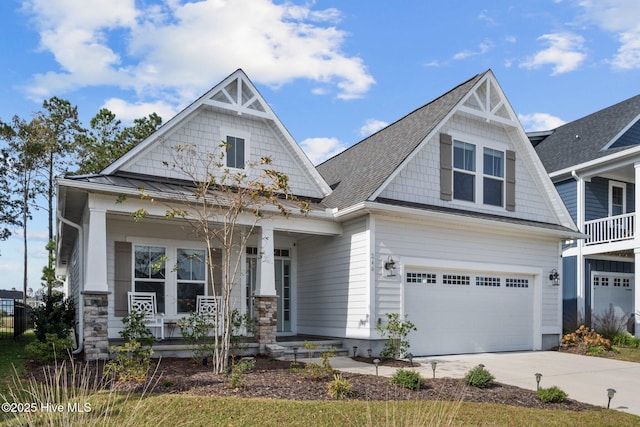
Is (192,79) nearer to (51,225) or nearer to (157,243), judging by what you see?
(157,243)

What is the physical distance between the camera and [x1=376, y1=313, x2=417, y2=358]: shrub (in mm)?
11617

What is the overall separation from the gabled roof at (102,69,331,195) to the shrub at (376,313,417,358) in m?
4.22

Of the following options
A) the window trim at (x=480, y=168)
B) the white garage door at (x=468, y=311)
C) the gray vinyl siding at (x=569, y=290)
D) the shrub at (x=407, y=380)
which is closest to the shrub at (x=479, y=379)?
the shrub at (x=407, y=380)

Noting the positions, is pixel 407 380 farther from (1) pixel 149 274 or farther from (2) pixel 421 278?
(1) pixel 149 274

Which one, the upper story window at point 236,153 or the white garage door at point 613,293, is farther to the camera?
the white garage door at point 613,293

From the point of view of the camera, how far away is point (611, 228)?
17.5 m

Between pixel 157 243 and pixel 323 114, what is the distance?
16.9ft

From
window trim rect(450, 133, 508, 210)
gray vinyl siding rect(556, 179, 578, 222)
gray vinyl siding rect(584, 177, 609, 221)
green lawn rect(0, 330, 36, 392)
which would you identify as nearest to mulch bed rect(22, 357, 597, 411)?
green lawn rect(0, 330, 36, 392)

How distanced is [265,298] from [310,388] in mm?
4432

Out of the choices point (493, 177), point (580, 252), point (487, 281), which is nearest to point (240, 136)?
point (493, 177)

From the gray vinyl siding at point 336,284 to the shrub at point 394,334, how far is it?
0.42m

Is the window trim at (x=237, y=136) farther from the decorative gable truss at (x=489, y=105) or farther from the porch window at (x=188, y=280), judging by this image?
the decorative gable truss at (x=489, y=105)

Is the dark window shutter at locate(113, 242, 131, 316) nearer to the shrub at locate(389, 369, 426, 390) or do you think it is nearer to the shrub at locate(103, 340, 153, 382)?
the shrub at locate(103, 340, 153, 382)

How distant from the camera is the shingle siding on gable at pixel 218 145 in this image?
39.3 feet
